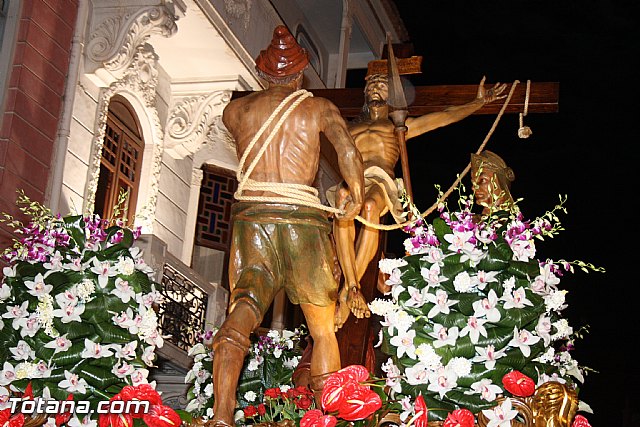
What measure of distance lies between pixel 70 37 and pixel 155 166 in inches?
98.5

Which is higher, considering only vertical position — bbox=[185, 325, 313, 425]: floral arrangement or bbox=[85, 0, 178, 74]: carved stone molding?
bbox=[85, 0, 178, 74]: carved stone molding

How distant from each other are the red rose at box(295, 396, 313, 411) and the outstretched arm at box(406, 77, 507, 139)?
318cm

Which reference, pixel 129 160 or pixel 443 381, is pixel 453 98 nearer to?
pixel 129 160

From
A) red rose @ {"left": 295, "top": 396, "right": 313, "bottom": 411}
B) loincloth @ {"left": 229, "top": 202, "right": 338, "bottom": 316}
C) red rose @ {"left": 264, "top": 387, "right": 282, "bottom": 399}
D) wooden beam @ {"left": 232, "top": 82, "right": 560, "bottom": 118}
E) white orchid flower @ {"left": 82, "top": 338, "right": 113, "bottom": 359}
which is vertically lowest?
red rose @ {"left": 295, "top": 396, "right": 313, "bottom": 411}

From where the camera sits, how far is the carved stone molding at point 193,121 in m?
12.5

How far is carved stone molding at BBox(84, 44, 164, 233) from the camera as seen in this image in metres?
11.0

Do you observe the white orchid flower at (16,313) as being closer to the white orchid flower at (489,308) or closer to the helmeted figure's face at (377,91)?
A: the white orchid flower at (489,308)

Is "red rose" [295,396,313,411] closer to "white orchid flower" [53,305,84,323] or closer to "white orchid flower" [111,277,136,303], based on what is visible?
"white orchid flower" [111,277,136,303]

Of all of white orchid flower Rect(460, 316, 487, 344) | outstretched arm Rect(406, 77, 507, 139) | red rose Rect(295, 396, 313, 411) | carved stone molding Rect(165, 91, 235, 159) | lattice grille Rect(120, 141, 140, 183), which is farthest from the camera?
carved stone molding Rect(165, 91, 235, 159)

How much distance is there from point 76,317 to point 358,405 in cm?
192

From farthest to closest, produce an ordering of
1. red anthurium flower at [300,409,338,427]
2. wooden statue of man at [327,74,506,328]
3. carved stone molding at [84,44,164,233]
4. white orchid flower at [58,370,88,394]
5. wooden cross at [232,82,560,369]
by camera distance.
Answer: carved stone molding at [84,44,164,233]
wooden cross at [232,82,560,369]
wooden statue of man at [327,74,506,328]
white orchid flower at [58,370,88,394]
red anthurium flower at [300,409,338,427]

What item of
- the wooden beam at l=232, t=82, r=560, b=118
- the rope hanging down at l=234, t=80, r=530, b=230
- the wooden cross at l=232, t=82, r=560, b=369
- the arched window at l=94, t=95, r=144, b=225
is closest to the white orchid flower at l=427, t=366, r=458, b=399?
the rope hanging down at l=234, t=80, r=530, b=230

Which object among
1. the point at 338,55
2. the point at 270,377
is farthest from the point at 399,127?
the point at 338,55

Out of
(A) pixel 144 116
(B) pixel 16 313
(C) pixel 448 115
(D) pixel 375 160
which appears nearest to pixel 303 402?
(B) pixel 16 313
